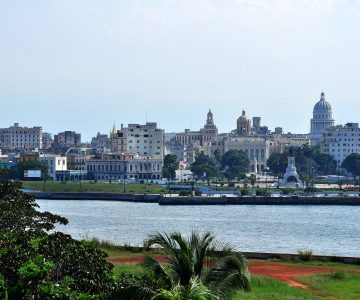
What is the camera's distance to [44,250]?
1828 centimetres

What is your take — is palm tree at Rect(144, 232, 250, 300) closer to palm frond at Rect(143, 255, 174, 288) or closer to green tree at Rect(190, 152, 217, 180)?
palm frond at Rect(143, 255, 174, 288)

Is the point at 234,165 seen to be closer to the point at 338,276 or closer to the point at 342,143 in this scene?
the point at 342,143

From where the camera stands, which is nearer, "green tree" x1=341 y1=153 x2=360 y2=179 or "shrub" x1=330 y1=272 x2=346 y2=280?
"shrub" x1=330 y1=272 x2=346 y2=280

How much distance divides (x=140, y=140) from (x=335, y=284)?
466 ft

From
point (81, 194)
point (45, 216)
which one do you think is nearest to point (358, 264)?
point (45, 216)

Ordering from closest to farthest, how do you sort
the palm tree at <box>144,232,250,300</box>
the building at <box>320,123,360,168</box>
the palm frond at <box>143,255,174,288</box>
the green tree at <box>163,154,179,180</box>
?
the palm frond at <box>143,255,174,288</box>
the palm tree at <box>144,232,250,300</box>
the green tree at <box>163,154,179,180</box>
the building at <box>320,123,360,168</box>

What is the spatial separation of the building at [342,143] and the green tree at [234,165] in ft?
75.7

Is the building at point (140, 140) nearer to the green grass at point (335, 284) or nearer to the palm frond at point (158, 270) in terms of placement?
the green grass at point (335, 284)

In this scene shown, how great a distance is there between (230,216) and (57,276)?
60.7 metres

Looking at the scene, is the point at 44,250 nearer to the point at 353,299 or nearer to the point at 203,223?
the point at 353,299

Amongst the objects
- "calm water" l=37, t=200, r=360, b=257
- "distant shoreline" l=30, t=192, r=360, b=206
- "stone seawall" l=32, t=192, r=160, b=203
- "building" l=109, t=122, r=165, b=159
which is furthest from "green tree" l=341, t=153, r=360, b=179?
"calm water" l=37, t=200, r=360, b=257

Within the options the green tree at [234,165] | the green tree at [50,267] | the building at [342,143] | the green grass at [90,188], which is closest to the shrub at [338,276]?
the green tree at [50,267]

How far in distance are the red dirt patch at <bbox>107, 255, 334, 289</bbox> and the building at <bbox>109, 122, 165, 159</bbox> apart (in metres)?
133

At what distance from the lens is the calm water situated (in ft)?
163
